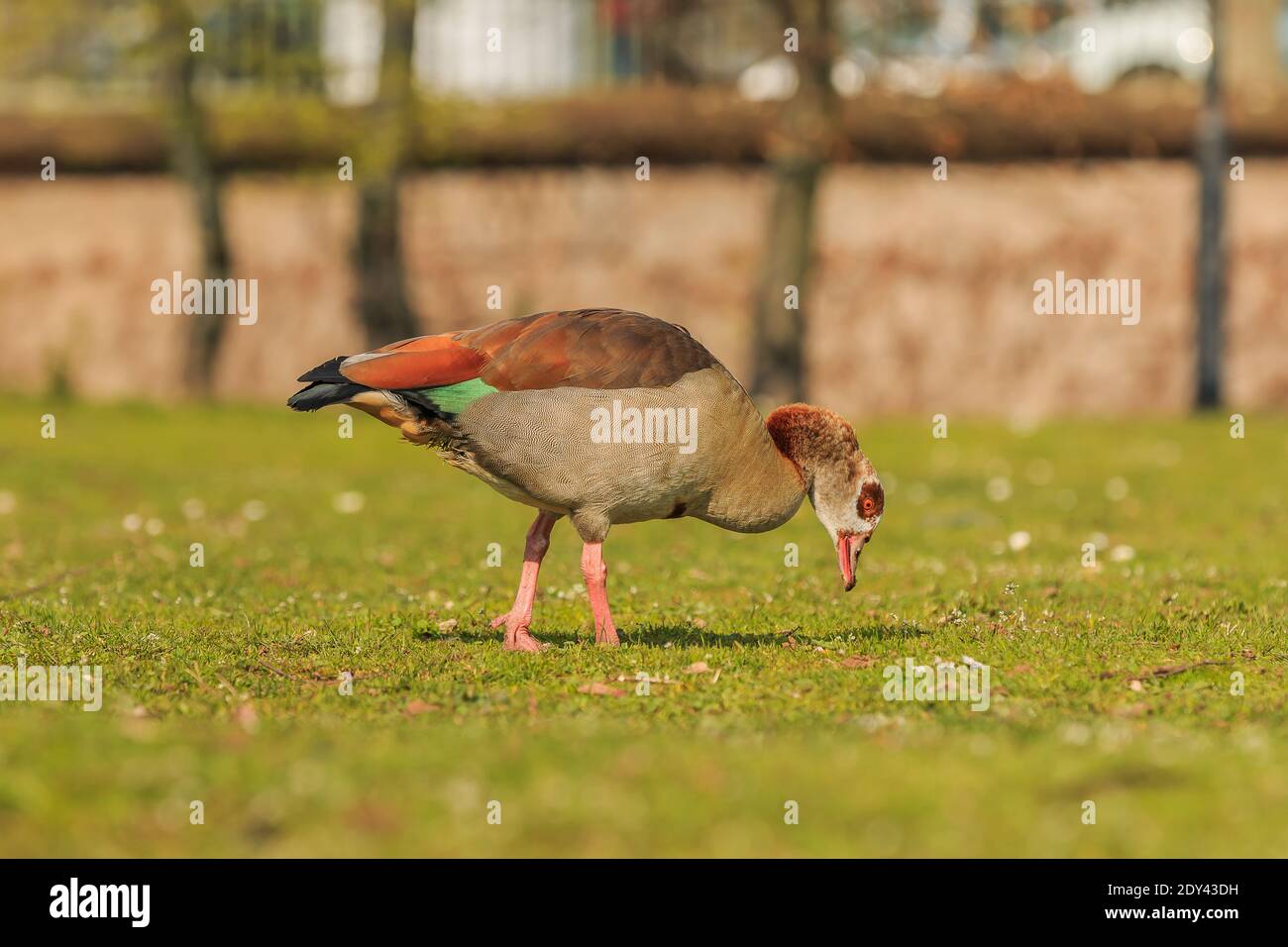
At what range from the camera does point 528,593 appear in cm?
891

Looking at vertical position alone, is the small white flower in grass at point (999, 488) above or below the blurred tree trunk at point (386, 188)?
below

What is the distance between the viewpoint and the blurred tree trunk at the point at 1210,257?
24716 mm

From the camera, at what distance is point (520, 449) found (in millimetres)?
8312

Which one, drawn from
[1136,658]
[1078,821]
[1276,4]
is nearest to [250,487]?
[1136,658]

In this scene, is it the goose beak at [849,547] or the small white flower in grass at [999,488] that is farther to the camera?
the small white flower in grass at [999,488]

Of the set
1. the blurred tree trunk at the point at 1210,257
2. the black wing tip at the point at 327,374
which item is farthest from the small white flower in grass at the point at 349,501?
the blurred tree trunk at the point at 1210,257

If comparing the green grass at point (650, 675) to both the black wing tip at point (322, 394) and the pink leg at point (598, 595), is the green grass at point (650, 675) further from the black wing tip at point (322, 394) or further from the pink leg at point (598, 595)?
the black wing tip at point (322, 394)

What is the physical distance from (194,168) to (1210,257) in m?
13.9

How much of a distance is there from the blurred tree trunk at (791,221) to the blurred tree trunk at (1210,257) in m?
5.03

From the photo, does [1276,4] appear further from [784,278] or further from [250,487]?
[250,487]

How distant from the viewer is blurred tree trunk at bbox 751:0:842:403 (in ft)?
75.7

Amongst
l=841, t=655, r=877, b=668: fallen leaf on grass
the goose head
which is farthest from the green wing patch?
l=841, t=655, r=877, b=668: fallen leaf on grass

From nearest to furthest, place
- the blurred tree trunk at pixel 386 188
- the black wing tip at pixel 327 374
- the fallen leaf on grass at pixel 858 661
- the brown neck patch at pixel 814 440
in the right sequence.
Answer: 1. the black wing tip at pixel 327 374
2. the fallen leaf on grass at pixel 858 661
3. the brown neck patch at pixel 814 440
4. the blurred tree trunk at pixel 386 188
